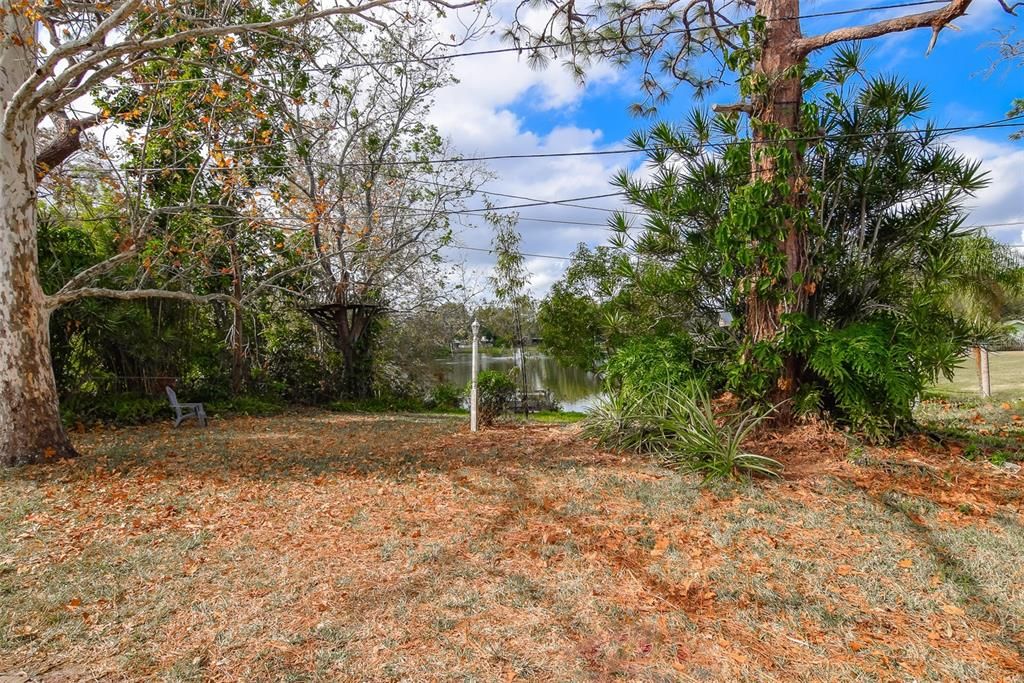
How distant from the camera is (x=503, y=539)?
4.03 m

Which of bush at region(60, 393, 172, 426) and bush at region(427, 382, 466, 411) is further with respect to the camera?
bush at region(427, 382, 466, 411)

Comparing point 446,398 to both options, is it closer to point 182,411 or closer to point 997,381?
point 182,411

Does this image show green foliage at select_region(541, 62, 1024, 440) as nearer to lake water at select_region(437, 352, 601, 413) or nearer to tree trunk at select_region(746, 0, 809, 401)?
tree trunk at select_region(746, 0, 809, 401)

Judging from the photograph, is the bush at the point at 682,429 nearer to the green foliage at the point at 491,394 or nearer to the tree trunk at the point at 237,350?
the green foliage at the point at 491,394

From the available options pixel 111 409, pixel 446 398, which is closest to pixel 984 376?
pixel 446 398

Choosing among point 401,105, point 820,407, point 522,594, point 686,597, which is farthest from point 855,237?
point 401,105

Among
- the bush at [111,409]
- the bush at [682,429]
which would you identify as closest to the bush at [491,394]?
the bush at [682,429]

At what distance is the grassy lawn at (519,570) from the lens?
2.62 meters

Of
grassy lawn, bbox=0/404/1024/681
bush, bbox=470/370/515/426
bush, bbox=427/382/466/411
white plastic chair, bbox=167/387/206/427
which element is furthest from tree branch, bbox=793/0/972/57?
bush, bbox=427/382/466/411

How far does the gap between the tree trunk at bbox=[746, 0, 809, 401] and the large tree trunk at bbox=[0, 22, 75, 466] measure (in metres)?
7.39

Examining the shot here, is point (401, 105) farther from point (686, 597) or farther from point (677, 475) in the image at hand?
point (686, 597)

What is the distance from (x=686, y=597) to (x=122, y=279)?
1003 centimetres

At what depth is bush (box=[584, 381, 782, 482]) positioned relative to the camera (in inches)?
211

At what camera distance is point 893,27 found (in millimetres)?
6141
